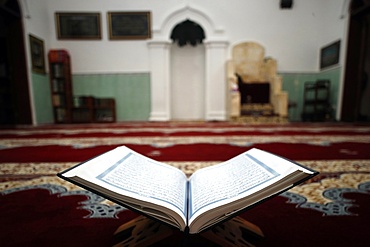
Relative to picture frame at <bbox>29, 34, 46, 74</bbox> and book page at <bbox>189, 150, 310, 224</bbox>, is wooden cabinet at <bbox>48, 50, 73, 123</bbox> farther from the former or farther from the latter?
book page at <bbox>189, 150, 310, 224</bbox>

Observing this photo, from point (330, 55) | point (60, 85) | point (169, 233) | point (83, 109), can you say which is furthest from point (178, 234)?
point (330, 55)

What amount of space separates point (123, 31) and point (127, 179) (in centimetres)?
548

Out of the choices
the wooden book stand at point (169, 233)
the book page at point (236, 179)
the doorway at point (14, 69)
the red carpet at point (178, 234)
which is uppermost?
the doorway at point (14, 69)

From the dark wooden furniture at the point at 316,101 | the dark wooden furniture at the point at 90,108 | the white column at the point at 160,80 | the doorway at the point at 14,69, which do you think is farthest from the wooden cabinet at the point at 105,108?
the dark wooden furniture at the point at 316,101

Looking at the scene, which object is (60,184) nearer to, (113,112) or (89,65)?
(113,112)

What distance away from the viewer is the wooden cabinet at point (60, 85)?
488cm

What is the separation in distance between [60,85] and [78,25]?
1547 millimetres

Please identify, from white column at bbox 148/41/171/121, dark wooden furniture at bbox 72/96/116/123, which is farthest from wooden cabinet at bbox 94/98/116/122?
white column at bbox 148/41/171/121

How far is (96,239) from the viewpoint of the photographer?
1.93 feet

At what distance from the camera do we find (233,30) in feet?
17.3

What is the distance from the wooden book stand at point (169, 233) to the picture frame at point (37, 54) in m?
5.23

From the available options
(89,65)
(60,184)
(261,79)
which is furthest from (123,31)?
(60,184)

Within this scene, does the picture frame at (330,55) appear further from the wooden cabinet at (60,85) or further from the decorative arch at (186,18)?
the wooden cabinet at (60,85)

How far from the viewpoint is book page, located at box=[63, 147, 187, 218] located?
0.46 metres
